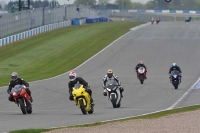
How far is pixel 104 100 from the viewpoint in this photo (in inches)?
911

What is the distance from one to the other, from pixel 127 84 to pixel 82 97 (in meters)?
12.9

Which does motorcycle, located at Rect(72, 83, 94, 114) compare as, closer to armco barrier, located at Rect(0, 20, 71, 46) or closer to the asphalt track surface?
the asphalt track surface

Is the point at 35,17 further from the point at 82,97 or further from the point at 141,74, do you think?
the point at 82,97

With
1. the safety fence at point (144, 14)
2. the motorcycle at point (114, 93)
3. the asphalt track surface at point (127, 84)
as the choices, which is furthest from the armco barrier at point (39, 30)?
the motorcycle at point (114, 93)

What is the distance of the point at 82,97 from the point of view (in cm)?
1728

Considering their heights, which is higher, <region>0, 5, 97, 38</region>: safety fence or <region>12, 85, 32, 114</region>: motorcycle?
<region>12, 85, 32, 114</region>: motorcycle

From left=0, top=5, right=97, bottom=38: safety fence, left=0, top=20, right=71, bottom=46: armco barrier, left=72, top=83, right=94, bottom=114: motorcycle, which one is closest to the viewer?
left=72, top=83, right=94, bottom=114: motorcycle

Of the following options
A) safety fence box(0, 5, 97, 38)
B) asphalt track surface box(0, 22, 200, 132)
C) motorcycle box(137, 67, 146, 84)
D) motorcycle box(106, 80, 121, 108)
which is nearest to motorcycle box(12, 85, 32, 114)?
asphalt track surface box(0, 22, 200, 132)

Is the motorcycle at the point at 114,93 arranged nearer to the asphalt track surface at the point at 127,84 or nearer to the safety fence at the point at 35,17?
the asphalt track surface at the point at 127,84

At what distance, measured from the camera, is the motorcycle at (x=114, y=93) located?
64.3ft

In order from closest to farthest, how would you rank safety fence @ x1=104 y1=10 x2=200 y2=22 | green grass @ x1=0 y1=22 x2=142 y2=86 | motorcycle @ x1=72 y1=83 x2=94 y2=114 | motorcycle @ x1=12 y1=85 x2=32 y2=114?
motorcycle @ x1=72 y1=83 x2=94 y2=114 < motorcycle @ x1=12 y1=85 x2=32 y2=114 < green grass @ x1=0 y1=22 x2=142 y2=86 < safety fence @ x1=104 y1=10 x2=200 y2=22

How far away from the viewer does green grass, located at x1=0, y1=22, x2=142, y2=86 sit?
39.5 m

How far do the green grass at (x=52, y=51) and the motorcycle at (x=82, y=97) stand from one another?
14718 millimetres

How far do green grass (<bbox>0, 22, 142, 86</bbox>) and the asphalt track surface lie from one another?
1567mm
